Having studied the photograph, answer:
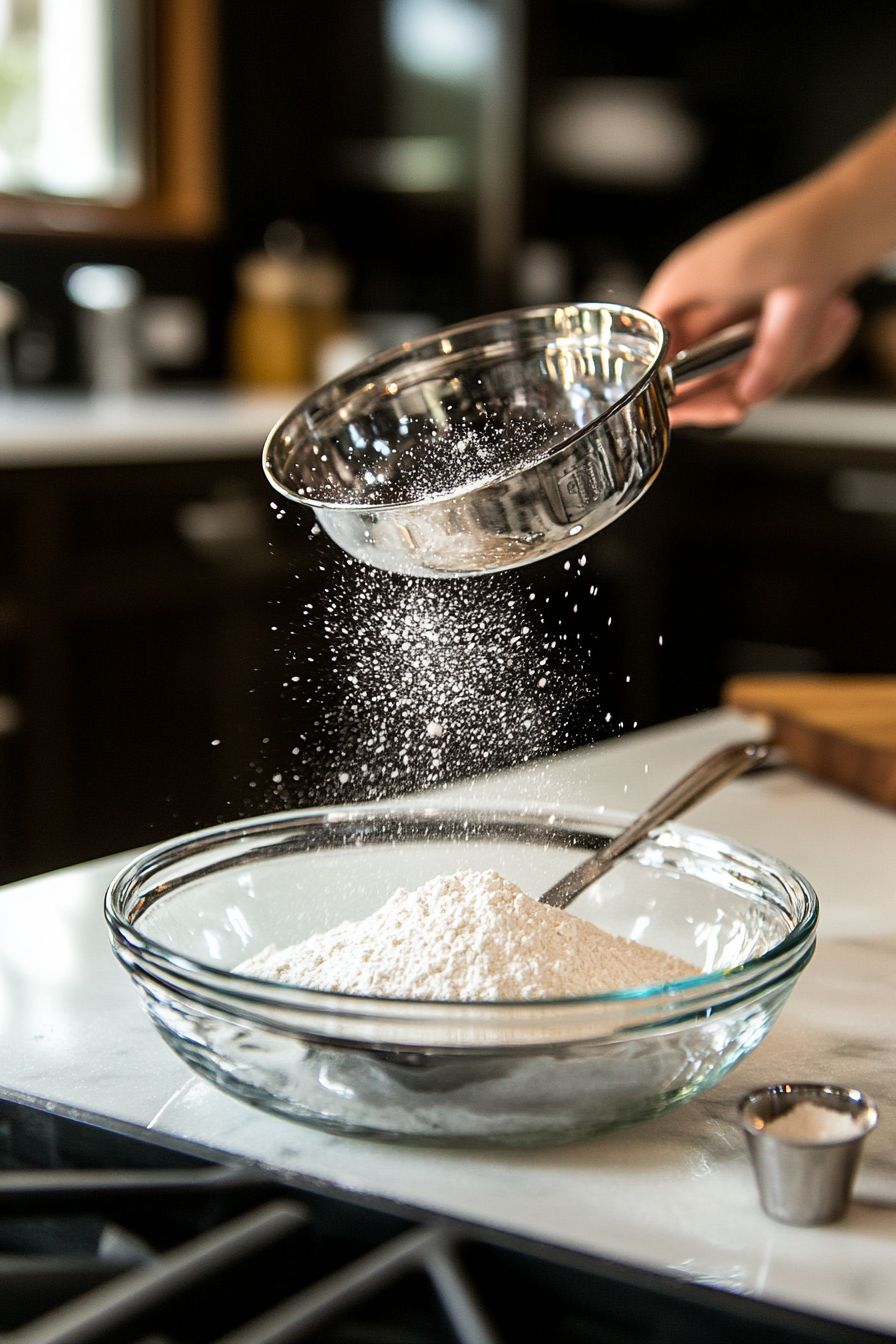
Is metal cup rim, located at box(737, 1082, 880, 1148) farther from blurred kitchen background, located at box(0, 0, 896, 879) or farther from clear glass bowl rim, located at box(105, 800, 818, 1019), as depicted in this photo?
blurred kitchen background, located at box(0, 0, 896, 879)

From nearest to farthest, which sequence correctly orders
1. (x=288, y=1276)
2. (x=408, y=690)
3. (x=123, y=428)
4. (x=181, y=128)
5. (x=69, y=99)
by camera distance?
(x=288, y=1276), (x=408, y=690), (x=123, y=428), (x=69, y=99), (x=181, y=128)

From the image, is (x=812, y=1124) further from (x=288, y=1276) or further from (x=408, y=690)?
(x=408, y=690)

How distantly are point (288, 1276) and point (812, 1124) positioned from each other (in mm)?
168

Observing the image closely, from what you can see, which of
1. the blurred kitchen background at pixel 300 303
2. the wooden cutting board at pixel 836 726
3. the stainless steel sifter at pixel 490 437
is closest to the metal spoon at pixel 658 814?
the stainless steel sifter at pixel 490 437

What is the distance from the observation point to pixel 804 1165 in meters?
0.46

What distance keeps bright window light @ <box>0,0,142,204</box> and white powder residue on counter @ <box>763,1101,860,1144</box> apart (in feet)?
8.69

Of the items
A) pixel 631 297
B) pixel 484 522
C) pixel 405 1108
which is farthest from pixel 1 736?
pixel 631 297

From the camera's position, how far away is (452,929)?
0.56 meters

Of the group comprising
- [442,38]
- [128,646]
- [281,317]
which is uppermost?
[442,38]

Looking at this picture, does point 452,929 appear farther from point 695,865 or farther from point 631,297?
point 631,297

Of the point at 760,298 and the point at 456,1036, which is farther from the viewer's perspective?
the point at 760,298

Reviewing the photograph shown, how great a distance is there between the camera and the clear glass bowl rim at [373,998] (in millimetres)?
464

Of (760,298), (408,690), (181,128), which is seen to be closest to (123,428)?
(181,128)

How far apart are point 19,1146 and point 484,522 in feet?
1.03
